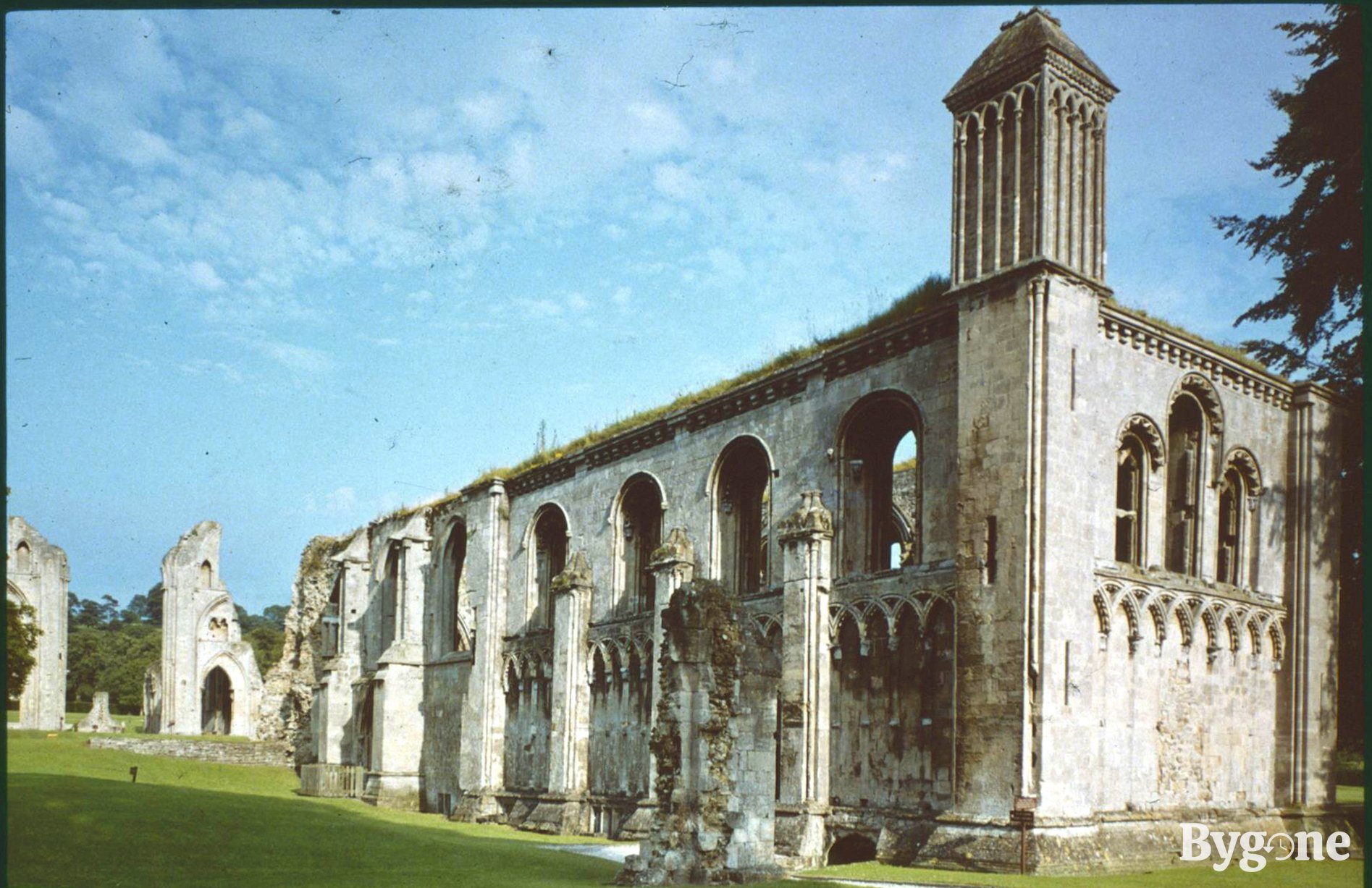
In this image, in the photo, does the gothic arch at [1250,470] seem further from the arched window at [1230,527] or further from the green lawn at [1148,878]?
the green lawn at [1148,878]

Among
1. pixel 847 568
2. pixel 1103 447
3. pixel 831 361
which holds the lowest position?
pixel 847 568

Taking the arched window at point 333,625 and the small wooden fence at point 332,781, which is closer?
the small wooden fence at point 332,781

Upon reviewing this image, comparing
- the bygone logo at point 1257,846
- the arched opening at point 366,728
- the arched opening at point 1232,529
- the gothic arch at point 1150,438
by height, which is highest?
the gothic arch at point 1150,438

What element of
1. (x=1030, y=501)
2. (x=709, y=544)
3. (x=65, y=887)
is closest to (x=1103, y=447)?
(x=1030, y=501)

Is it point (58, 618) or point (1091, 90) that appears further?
point (58, 618)

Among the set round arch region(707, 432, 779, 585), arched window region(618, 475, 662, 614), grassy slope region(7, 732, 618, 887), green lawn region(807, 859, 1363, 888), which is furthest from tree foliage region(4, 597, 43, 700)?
green lawn region(807, 859, 1363, 888)

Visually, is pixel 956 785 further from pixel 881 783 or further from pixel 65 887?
pixel 65 887

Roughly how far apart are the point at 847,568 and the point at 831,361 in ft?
11.7

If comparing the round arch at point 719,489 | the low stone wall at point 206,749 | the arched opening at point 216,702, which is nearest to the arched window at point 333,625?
the low stone wall at point 206,749

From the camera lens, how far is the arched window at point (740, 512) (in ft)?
79.0

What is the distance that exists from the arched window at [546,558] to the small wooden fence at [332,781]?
8.10 m

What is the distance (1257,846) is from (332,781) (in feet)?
79.0

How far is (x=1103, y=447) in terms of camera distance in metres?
18.4

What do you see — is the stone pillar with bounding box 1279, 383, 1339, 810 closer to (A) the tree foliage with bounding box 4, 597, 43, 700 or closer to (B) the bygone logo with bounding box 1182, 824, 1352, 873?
(B) the bygone logo with bounding box 1182, 824, 1352, 873
